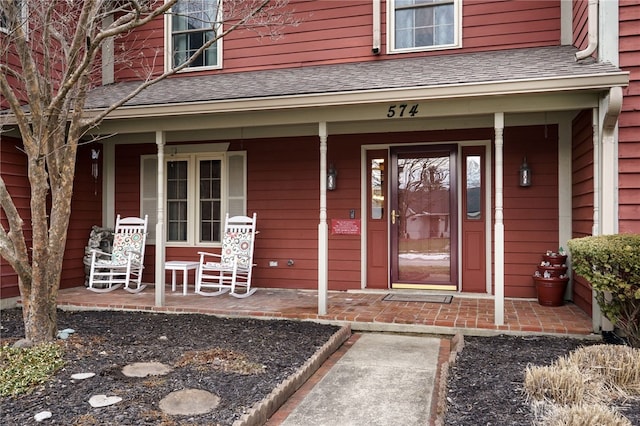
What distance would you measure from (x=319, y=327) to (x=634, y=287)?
2559mm

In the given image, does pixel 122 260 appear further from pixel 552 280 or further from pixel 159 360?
pixel 552 280

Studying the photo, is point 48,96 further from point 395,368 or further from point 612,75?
point 612,75

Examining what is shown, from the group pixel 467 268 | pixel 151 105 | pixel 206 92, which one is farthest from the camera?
pixel 467 268

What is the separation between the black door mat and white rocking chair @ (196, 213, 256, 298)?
1777mm

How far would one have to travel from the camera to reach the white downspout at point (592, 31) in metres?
4.23

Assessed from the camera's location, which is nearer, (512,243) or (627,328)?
(627,328)

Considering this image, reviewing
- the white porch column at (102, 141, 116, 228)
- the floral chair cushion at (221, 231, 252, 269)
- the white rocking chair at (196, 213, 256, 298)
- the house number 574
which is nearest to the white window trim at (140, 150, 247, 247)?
the white rocking chair at (196, 213, 256, 298)

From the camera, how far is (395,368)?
360 cm

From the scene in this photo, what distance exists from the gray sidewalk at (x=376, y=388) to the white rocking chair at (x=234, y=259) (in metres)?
2.24

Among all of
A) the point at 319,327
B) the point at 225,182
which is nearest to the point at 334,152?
the point at 225,182

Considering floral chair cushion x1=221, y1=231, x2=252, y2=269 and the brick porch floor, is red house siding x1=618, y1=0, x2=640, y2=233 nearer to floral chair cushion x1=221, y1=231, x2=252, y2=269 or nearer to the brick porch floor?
the brick porch floor

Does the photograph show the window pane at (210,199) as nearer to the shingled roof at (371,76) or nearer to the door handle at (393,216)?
the shingled roof at (371,76)

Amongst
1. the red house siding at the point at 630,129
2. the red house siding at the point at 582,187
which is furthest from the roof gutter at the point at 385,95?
the red house siding at the point at 582,187

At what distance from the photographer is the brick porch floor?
436 centimetres
